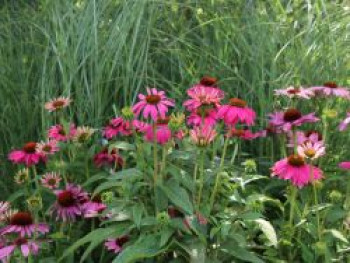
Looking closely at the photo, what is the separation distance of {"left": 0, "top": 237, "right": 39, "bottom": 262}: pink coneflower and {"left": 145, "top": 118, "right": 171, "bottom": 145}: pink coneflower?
377mm

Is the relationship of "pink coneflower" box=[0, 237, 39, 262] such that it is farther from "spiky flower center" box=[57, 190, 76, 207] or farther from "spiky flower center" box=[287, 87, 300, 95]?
"spiky flower center" box=[287, 87, 300, 95]

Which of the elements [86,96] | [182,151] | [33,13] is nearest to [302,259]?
[182,151]

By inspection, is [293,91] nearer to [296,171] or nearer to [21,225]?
[296,171]

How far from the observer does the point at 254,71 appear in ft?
7.91

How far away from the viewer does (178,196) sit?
155cm

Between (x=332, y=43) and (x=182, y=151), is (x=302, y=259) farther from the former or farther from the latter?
(x=332, y=43)

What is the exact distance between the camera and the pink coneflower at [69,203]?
5.72 ft

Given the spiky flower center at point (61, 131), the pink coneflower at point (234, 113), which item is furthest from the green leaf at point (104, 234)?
the spiky flower center at point (61, 131)

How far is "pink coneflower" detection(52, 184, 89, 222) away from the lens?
174cm

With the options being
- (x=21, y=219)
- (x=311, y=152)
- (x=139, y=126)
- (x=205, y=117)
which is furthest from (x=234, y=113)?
(x=21, y=219)

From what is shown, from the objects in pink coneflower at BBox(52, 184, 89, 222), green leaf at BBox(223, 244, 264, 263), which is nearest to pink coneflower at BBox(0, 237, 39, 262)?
pink coneflower at BBox(52, 184, 89, 222)

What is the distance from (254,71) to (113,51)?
0.50 meters

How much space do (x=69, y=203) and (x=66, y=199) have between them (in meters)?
0.01

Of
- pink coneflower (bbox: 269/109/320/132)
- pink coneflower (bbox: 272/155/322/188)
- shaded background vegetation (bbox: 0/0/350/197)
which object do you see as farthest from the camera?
shaded background vegetation (bbox: 0/0/350/197)
